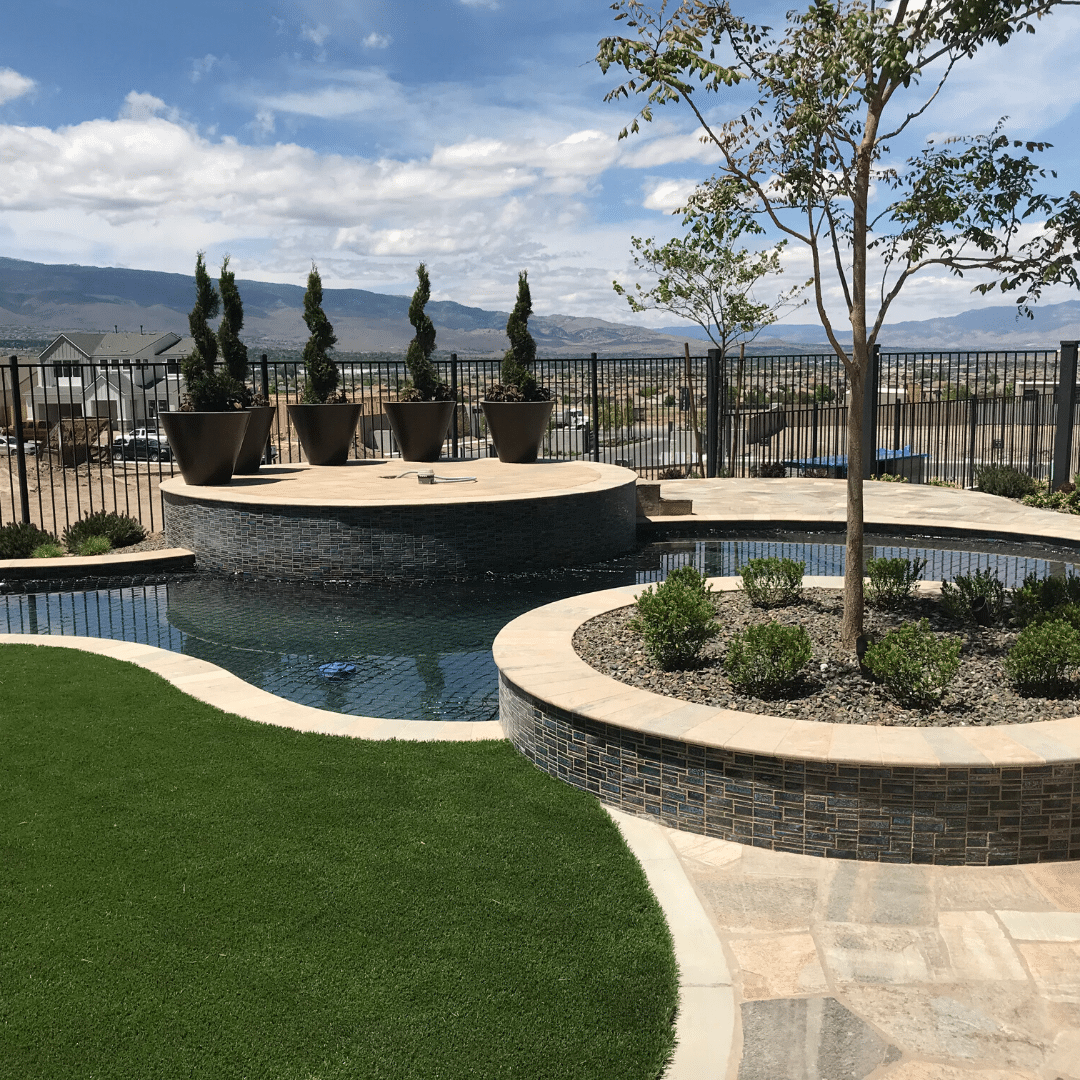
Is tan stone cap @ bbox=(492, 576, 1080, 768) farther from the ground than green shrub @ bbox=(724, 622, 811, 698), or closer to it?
closer to it

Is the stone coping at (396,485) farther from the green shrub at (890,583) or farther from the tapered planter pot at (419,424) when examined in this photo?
the green shrub at (890,583)

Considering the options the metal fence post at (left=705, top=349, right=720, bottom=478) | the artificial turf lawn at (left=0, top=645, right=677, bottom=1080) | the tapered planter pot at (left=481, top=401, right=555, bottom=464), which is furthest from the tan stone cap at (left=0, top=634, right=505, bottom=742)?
the metal fence post at (left=705, top=349, right=720, bottom=478)

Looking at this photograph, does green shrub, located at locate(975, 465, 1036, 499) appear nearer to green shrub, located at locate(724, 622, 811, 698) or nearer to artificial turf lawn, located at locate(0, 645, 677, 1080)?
green shrub, located at locate(724, 622, 811, 698)

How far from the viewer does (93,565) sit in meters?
10.5

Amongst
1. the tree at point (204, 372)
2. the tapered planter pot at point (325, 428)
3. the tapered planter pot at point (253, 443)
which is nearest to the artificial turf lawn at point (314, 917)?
the tree at point (204, 372)

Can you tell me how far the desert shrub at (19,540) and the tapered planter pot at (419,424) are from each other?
541 centimetres

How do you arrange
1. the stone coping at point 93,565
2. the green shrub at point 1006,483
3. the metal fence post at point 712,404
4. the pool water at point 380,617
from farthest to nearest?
the metal fence post at point 712,404
the green shrub at point 1006,483
the stone coping at point 93,565
the pool water at point 380,617

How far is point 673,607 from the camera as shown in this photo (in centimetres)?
562

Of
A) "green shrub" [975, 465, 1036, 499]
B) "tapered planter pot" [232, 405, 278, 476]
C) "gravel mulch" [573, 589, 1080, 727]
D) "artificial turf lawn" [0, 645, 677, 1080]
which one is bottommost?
→ "artificial turf lawn" [0, 645, 677, 1080]

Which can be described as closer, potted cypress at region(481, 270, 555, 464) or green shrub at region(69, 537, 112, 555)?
green shrub at region(69, 537, 112, 555)

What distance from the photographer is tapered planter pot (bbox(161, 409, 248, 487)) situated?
11953 mm

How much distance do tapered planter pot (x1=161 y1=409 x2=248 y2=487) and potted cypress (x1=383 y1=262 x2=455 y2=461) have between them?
324 centimetres

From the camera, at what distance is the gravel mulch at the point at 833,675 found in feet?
16.0

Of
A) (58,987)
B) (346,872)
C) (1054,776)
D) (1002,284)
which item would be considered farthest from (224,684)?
(1002,284)
